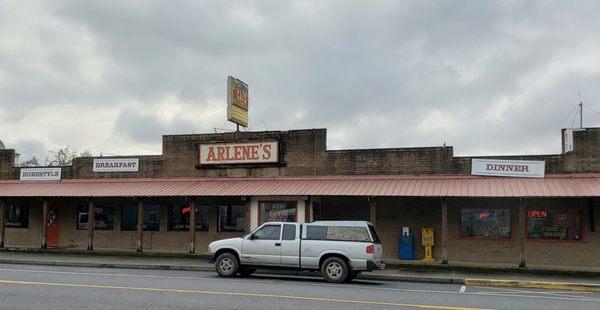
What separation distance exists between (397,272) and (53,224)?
17.5 meters

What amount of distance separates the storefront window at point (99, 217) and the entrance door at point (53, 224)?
1234 millimetres

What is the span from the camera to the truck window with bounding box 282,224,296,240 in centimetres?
1675

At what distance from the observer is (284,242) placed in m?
16.7

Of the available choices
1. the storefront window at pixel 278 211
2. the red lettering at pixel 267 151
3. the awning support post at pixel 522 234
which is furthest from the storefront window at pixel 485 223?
the red lettering at pixel 267 151

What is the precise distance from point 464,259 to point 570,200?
4221 mm

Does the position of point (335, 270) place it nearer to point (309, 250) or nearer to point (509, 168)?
point (309, 250)

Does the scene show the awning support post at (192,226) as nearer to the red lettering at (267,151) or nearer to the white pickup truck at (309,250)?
the red lettering at (267,151)

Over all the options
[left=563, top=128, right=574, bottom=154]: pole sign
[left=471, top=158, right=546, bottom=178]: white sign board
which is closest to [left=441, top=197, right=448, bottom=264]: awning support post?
[left=471, top=158, right=546, bottom=178]: white sign board

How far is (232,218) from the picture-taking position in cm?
2494

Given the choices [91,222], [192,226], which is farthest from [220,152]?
[91,222]

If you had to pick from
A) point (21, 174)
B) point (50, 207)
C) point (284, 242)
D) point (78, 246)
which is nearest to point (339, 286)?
point (284, 242)

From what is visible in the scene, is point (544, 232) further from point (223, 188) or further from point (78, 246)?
point (78, 246)

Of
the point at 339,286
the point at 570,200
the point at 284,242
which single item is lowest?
the point at 339,286

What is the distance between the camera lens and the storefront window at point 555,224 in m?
20.4
